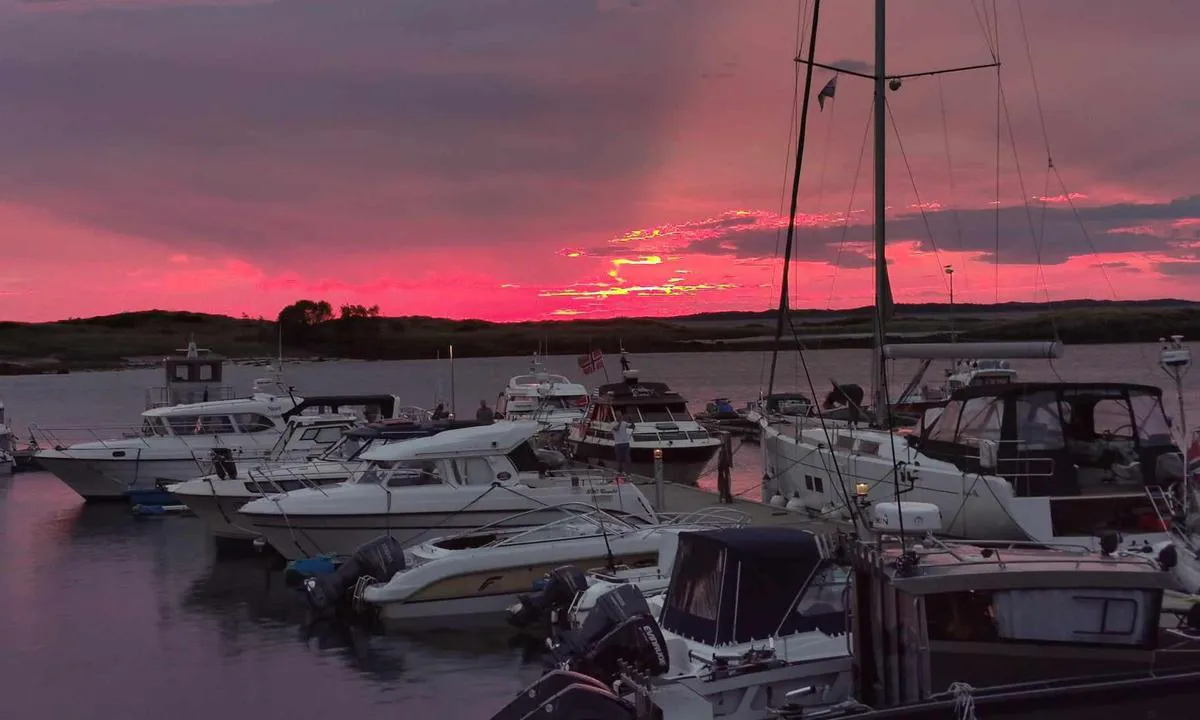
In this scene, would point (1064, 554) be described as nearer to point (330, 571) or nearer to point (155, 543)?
point (330, 571)

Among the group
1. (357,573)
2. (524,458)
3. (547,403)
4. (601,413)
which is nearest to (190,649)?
(357,573)

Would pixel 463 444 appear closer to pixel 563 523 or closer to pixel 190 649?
pixel 563 523

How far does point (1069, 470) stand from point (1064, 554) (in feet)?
20.2

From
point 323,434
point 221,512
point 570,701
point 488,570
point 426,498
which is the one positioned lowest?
point 488,570

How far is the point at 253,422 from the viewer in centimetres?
3045

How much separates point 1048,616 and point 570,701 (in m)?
3.58

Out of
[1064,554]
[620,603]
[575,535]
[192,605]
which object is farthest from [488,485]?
[1064,554]

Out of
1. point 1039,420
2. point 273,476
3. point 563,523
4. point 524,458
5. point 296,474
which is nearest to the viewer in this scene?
point 1039,420

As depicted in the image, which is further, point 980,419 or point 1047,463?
point 980,419

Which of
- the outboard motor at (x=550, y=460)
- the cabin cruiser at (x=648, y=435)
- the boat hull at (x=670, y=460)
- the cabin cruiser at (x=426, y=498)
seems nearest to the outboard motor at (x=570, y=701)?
the cabin cruiser at (x=426, y=498)

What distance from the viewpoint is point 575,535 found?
17.3 m

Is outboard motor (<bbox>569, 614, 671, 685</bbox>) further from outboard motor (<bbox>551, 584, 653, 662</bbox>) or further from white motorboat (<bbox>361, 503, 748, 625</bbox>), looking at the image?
white motorboat (<bbox>361, 503, 748, 625</bbox>)

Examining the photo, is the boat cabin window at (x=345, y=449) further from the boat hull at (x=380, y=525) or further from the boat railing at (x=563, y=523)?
the boat railing at (x=563, y=523)

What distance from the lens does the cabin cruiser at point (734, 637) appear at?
8.97m
